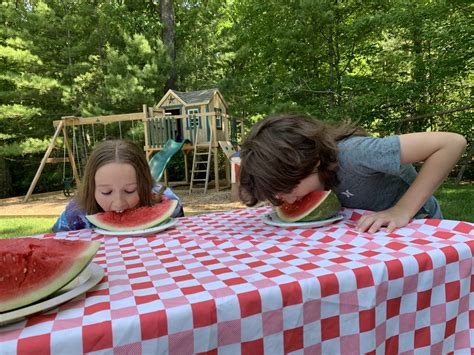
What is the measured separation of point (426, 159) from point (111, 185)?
1405mm

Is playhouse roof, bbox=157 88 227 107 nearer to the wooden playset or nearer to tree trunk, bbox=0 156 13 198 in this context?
the wooden playset

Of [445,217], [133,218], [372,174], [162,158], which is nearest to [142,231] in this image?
[133,218]

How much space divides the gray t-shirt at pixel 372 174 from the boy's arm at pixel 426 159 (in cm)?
6

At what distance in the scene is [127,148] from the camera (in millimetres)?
1936

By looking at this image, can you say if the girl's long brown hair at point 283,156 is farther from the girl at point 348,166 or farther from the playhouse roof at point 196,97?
the playhouse roof at point 196,97

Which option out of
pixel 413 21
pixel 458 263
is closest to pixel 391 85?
pixel 413 21

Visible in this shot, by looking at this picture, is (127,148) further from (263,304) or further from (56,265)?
(263,304)

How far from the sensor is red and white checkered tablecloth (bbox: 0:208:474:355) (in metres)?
0.69

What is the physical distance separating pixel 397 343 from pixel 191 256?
2.07ft

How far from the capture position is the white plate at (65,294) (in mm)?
660

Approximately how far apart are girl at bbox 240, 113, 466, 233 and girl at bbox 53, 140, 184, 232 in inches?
21.3

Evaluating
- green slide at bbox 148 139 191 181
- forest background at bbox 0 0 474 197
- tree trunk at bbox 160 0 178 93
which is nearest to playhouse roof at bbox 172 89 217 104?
forest background at bbox 0 0 474 197

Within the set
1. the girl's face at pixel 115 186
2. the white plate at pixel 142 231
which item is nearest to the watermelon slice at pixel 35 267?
the white plate at pixel 142 231

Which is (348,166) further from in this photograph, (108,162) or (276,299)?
(108,162)
